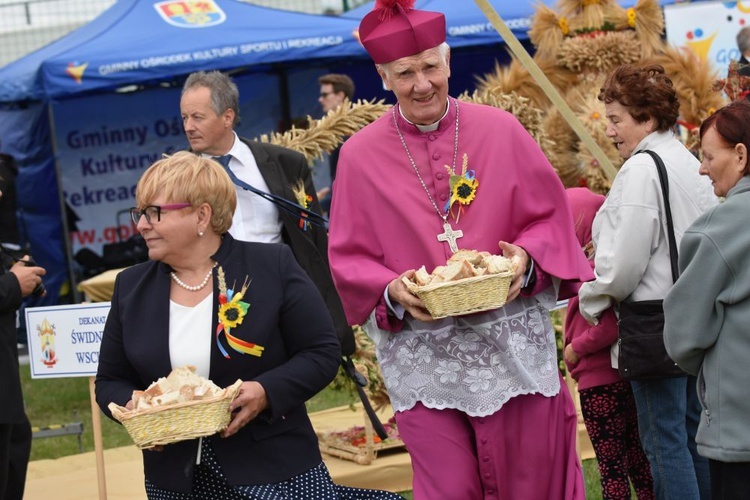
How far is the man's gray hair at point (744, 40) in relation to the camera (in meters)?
8.68

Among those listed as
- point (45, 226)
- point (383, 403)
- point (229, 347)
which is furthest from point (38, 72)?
point (229, 347)

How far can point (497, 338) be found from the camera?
162 inches

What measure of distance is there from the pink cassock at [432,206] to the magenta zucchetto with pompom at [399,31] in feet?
0.89

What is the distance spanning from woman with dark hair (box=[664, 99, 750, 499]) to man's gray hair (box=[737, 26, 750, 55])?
5124 millimetres

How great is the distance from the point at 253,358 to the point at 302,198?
213 cm

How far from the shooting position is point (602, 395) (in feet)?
17.7

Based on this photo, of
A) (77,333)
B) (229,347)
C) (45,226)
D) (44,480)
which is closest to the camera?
(229,347)

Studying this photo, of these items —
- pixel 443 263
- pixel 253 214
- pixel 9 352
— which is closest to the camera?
pixel 443 263

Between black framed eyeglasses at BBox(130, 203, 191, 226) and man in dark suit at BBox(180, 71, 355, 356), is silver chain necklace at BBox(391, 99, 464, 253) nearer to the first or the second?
black framed eyeglasses at BBox(130, 203, 191, 226)

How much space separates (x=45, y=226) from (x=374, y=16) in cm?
1063

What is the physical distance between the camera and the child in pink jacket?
530 centimetres

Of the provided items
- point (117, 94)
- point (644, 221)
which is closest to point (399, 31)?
point (644, 221)

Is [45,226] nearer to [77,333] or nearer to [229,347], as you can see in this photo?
[77,333]

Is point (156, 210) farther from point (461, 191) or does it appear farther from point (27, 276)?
point (27, 276)
